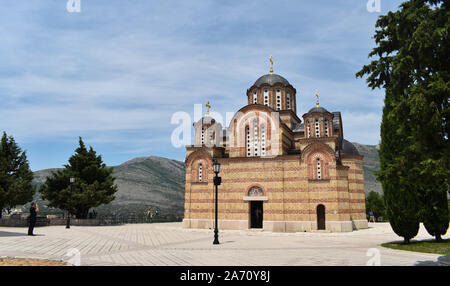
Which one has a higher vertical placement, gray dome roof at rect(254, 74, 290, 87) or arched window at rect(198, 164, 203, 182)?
gray dome roof at rect(254, 74, 290, 87)

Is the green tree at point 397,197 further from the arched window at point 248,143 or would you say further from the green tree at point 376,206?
the green tree at point 376,206

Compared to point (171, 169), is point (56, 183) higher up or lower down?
lower down

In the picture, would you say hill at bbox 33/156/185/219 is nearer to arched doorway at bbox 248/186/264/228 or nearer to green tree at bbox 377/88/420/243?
arched doorway at bbox 248/186/264/228

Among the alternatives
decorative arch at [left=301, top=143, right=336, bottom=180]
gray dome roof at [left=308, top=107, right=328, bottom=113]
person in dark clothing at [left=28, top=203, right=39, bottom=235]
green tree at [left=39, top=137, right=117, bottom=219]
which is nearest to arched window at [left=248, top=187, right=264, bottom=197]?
decorative arch at [left=301, top=143, right=336, bottom=180]

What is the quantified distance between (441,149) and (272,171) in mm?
17605

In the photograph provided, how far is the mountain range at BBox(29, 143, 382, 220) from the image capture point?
82.5 metres

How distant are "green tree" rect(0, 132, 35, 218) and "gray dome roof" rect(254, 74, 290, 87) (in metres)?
24.2

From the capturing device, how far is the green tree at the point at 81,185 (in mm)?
28578

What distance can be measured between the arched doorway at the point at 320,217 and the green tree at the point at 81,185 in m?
20.0

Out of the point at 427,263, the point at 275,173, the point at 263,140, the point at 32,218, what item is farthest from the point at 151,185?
the point at 427,263

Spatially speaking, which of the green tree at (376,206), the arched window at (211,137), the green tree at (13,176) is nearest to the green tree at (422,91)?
the arched window at (211,137)
